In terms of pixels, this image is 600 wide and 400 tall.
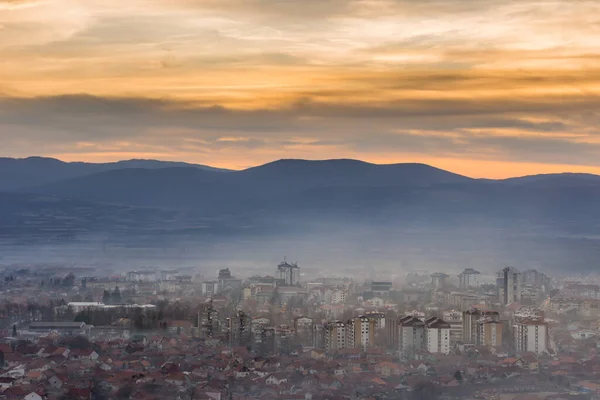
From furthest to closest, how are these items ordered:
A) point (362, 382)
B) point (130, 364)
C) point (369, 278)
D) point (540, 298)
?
point (369, 278) → point (540, 298) → point (130, 364) → point (362, 382)

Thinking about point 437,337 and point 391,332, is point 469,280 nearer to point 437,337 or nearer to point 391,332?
point 391,332

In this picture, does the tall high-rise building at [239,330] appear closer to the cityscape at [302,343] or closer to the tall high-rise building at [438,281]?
the cityscape at [302,343]

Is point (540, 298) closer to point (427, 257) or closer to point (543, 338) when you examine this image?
point (543, 338)

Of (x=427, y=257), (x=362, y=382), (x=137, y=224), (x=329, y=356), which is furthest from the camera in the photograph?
(x=137, y=224)

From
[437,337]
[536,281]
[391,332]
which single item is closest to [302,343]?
[391,332]

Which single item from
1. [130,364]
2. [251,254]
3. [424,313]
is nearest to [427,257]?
[251,254]

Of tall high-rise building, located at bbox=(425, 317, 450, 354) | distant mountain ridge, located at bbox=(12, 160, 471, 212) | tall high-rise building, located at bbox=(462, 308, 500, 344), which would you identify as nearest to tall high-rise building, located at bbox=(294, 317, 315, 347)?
tall high-rise building, located at bbox=(425, 317, 450, 354)

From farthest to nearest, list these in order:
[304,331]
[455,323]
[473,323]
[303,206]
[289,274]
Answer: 1. [303,206]
2. [289,274]
3. [455,323]
4. [473,323]
5. [304,331]
